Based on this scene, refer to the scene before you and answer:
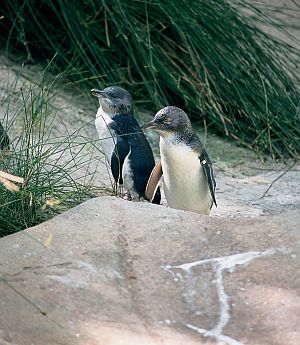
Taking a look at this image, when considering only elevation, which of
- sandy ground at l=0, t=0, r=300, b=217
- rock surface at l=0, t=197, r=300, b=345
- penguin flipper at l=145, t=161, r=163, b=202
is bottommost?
sandy ground at l=0, t=0, r=300, b=217

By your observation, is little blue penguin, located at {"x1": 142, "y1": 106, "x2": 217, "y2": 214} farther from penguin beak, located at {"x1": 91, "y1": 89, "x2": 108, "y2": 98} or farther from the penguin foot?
penguin beak, located at {"x1": 91, "y1": 89, "x2": 108, "y2": 98}

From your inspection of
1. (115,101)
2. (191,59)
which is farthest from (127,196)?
(191,59)

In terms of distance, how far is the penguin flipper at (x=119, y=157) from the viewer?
4938mm

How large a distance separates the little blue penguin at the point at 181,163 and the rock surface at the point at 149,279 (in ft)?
2.79

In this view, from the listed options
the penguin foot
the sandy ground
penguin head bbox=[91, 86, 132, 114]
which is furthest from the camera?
the sandy ground

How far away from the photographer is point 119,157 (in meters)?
4.98

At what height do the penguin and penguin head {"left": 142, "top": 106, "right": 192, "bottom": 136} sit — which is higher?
penguin head {"left": 142, "top": 106, "right": 192, "bottom": 136}

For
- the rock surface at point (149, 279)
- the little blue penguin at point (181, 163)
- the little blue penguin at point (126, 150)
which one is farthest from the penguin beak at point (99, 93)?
the rock surface at point (149, 279)

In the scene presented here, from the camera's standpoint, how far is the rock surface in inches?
123

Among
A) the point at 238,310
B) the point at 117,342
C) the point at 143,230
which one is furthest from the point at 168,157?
the point at 117,342

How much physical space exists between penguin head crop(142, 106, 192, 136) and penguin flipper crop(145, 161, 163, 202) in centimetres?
24

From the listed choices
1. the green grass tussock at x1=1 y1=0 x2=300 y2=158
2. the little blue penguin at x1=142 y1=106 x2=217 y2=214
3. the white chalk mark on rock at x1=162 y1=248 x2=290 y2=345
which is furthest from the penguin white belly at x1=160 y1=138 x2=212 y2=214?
the green grass tussock at x1=1 y1=0 x2=300 y2=158

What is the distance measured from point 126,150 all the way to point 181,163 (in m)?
0.35

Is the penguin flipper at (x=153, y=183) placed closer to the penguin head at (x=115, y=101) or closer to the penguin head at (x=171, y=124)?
the penguin head at (x=171, y=124)
